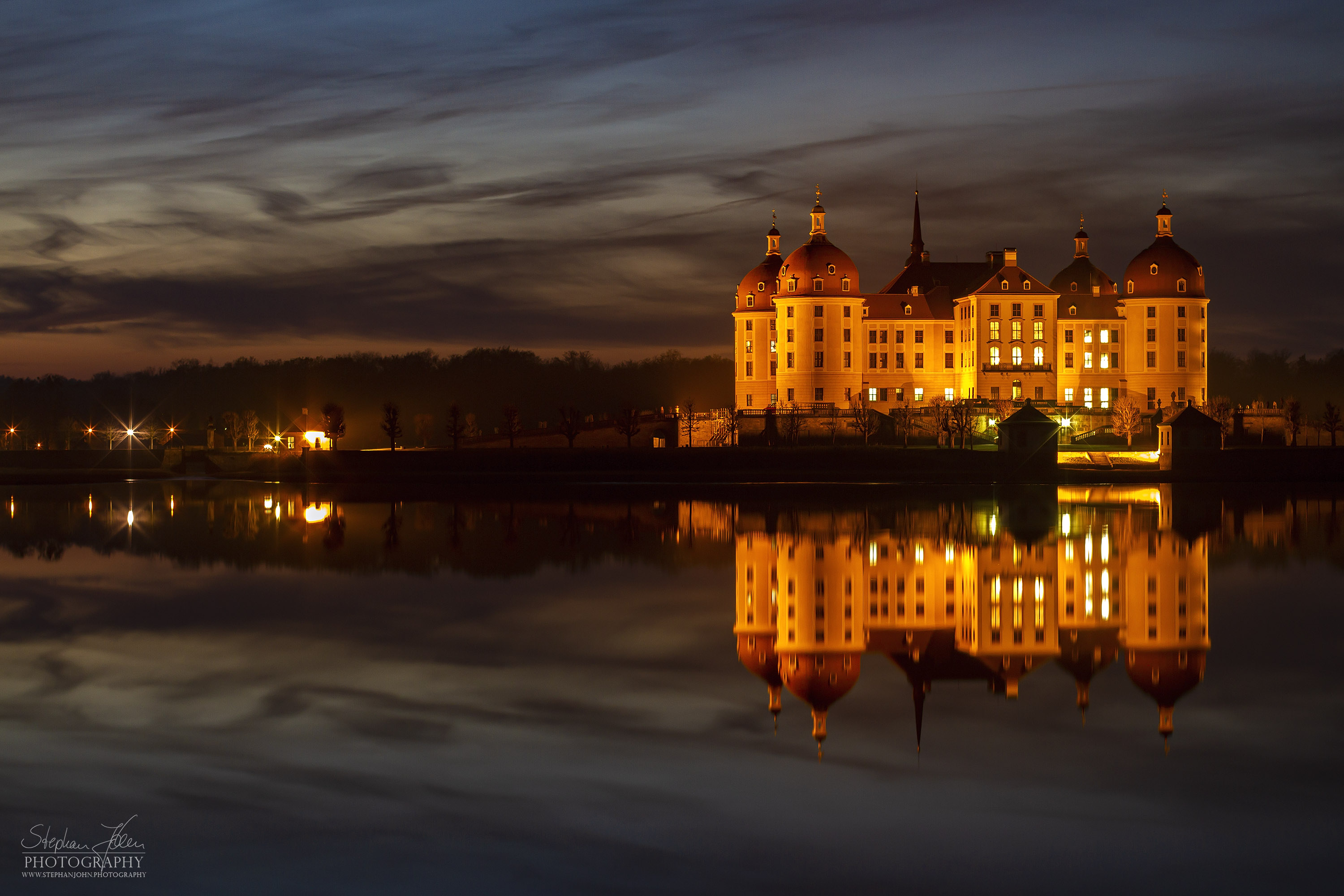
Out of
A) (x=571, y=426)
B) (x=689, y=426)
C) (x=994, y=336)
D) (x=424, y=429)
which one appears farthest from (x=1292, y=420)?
(x=424, y=429)

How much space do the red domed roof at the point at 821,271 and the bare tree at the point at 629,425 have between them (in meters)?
11.2

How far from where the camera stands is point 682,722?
1155cm

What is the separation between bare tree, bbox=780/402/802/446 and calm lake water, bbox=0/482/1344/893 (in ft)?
141

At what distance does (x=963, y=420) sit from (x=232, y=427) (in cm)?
5974

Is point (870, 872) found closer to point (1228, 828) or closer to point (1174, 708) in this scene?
point (1228, 828)

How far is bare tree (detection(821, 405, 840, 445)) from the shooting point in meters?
69.2

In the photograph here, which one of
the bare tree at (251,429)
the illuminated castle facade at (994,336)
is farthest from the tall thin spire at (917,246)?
the bare tree at (251,429)

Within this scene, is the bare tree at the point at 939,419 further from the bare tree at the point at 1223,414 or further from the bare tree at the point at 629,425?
the bare tree at the point at 629,425

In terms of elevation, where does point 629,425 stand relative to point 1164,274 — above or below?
below

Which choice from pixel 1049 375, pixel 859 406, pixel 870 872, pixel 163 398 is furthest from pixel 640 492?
pixel 163 398

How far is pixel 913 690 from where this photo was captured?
12742mm

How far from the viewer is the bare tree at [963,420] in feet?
212

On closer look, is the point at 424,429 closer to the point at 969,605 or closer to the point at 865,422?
the point at 865,422

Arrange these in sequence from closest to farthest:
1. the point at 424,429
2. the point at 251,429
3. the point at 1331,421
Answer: the point at 1331,421
the point at 424,429
the point at 251,429
